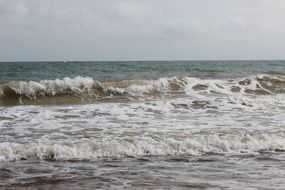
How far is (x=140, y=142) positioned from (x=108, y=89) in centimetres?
866

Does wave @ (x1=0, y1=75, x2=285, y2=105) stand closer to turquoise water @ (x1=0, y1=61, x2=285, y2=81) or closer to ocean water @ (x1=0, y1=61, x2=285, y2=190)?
ocean water @ (x1=0, y1=61, x2=285, y2=190)

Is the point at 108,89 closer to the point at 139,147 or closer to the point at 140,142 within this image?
the point at 140,142

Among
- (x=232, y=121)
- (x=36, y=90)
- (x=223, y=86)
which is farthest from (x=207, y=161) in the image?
(x=223, y=86)

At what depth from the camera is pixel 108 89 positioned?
16344mm

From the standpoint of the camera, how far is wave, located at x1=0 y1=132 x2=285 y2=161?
7.14 m

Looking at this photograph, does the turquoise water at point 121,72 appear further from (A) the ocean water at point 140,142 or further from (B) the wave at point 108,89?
(A) the ocean water at point 140,142

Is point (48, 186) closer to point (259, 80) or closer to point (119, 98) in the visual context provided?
point (119, 98)

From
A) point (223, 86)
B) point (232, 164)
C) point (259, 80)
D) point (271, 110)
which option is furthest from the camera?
point (259, 80)

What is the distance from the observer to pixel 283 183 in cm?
562

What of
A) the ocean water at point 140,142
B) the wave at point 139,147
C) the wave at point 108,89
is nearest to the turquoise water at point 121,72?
the wave at point 108,89

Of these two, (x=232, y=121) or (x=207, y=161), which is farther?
(x=232, y=121)

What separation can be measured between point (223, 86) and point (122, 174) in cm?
1248

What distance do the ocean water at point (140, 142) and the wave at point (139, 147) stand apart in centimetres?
2

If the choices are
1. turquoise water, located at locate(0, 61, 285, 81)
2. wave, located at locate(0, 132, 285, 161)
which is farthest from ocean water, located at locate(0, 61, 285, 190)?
turquoise water, located at locate(0, 61, 285, 81)
